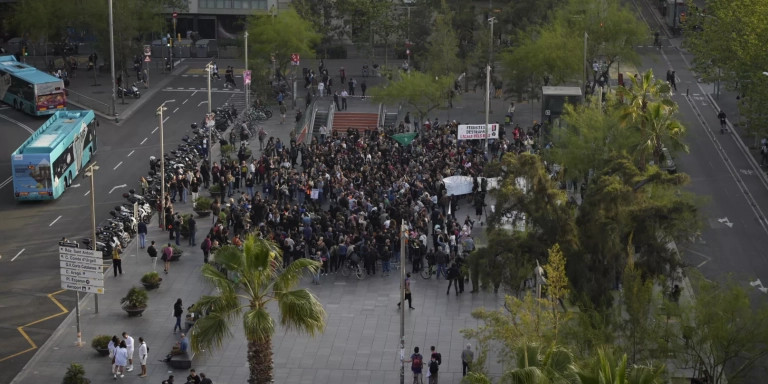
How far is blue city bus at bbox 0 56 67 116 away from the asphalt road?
0.73 metres

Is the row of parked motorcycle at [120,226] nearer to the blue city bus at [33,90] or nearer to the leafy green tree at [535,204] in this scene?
the leafy green tree at [535,204]

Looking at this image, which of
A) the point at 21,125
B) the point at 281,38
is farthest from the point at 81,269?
the point at 281,38

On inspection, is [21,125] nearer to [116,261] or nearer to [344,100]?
[344,100]

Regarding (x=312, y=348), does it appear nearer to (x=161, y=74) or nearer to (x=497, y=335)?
(x=497, y=335)

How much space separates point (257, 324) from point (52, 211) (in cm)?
3304

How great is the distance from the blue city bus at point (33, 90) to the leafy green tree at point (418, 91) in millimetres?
20678

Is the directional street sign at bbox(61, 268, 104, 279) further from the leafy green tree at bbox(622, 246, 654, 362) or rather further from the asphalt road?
the leafy green tree at bbox(622, 246, 654, 362)

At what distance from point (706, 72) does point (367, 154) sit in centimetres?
2482

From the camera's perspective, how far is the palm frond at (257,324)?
35.9m

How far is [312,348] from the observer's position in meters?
48.3

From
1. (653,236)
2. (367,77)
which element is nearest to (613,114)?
(653,236)

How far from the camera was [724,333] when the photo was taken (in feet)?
129

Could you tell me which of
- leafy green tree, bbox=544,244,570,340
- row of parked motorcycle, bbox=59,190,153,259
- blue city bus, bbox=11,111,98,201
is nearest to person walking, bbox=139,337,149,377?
row of parked motorcycle, bbox=59,190,153,259

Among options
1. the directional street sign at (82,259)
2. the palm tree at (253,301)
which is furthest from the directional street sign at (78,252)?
the palm tree at (253,301)
